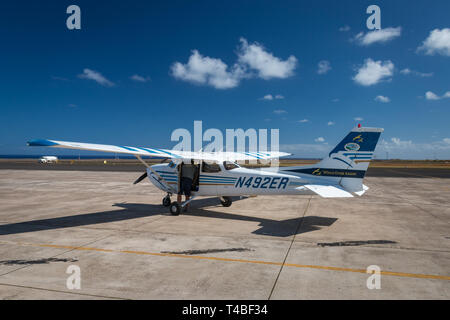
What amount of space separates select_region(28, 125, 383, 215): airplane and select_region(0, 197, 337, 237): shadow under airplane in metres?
0.92

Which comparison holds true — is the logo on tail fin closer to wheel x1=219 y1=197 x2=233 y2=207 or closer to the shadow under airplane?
the shadow under airplane

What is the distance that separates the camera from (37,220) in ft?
32.1

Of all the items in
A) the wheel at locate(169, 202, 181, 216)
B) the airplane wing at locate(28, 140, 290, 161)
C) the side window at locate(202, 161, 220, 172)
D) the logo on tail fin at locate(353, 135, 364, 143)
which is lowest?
the wheel at locate(169, 202, 181, 216)

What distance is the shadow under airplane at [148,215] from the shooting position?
848 cm

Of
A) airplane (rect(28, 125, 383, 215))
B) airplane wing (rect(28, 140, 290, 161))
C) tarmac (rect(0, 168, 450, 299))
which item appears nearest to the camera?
tarmac (rect(0, 168, 450, 299))

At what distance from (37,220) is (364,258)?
10.2 m

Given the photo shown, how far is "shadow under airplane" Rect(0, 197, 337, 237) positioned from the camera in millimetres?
8484

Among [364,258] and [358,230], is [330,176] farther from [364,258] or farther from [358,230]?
[364,258]

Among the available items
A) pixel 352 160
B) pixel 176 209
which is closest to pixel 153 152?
pixel 176 209

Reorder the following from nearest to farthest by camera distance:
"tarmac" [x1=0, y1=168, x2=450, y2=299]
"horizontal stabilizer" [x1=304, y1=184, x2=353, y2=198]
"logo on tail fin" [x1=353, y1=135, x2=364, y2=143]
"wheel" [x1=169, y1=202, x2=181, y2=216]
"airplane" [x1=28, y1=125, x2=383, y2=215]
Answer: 1. "tarmac" [x1=0, y1=168, x2=450, y2=299]
2. "horizontal stabilizer" [x1=304, y1=184, x2=353, y2=198]
3. "airplane" [x1=28, y1=125, x2=383, y2=215]
4. "logo on tail fin" [x1=353, y1=135, x2=364, y2=143]
5. "wheel" [x1=169, y1=202, x2=181, y2=216]

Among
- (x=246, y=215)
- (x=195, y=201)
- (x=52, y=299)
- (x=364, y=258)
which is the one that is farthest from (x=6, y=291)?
(x=195, y=201)

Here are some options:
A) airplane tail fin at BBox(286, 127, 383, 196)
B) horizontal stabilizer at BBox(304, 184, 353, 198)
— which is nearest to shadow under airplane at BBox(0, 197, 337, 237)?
horizontal stabilizer at BBox(304, 184, 353, 198)

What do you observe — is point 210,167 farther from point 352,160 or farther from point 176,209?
point 352,160

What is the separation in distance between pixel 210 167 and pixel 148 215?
2977 mm
